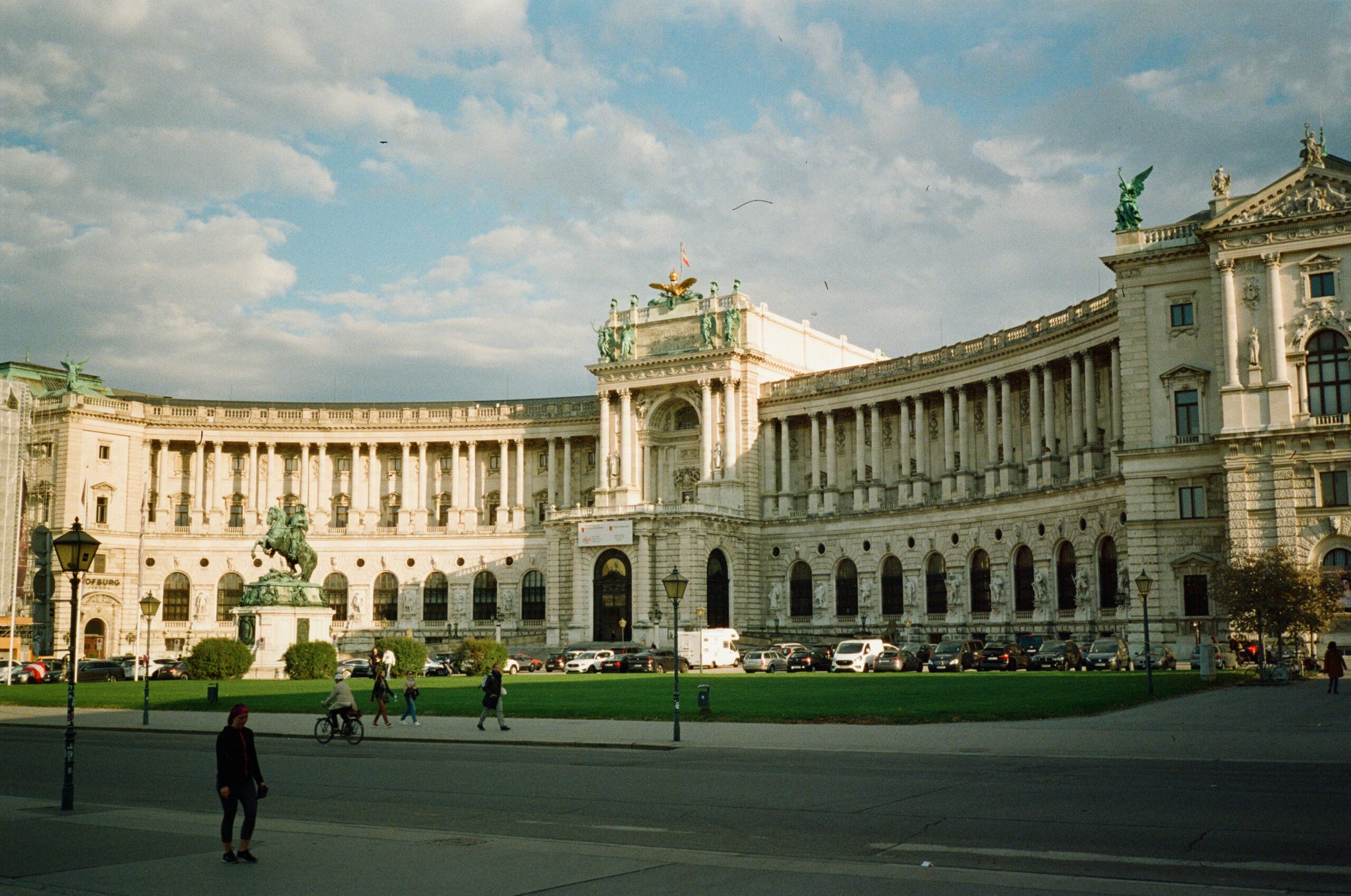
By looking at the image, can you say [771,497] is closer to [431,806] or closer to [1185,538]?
[1185,538]

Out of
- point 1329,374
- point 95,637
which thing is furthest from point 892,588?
point 95,637

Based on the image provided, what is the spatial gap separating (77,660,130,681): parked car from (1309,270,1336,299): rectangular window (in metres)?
71.7

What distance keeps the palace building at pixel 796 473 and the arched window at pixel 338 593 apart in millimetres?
307

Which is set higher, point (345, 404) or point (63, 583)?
point (345, 404)

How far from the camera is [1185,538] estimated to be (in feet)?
226

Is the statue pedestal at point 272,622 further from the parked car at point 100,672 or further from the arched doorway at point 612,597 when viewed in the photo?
the arched doorway at point 612,597

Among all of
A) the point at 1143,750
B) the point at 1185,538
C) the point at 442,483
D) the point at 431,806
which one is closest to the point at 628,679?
the point at 1185,538

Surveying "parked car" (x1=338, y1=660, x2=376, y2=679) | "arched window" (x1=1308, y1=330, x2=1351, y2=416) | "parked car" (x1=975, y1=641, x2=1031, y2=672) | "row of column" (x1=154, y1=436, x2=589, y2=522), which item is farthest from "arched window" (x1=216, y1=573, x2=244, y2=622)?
"arched window" (x1=1308, y1=330, x2=1351, y2=416)

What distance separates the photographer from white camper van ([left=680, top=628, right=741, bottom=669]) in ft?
275

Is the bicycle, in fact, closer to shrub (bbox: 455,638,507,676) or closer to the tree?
shrub (bbox: 455,638,507,676)

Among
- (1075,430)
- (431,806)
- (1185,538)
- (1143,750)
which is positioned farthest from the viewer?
(1075,430)

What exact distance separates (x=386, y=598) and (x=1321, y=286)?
81.9 metres

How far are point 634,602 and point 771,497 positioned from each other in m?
15.5

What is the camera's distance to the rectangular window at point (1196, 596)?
67.6m
